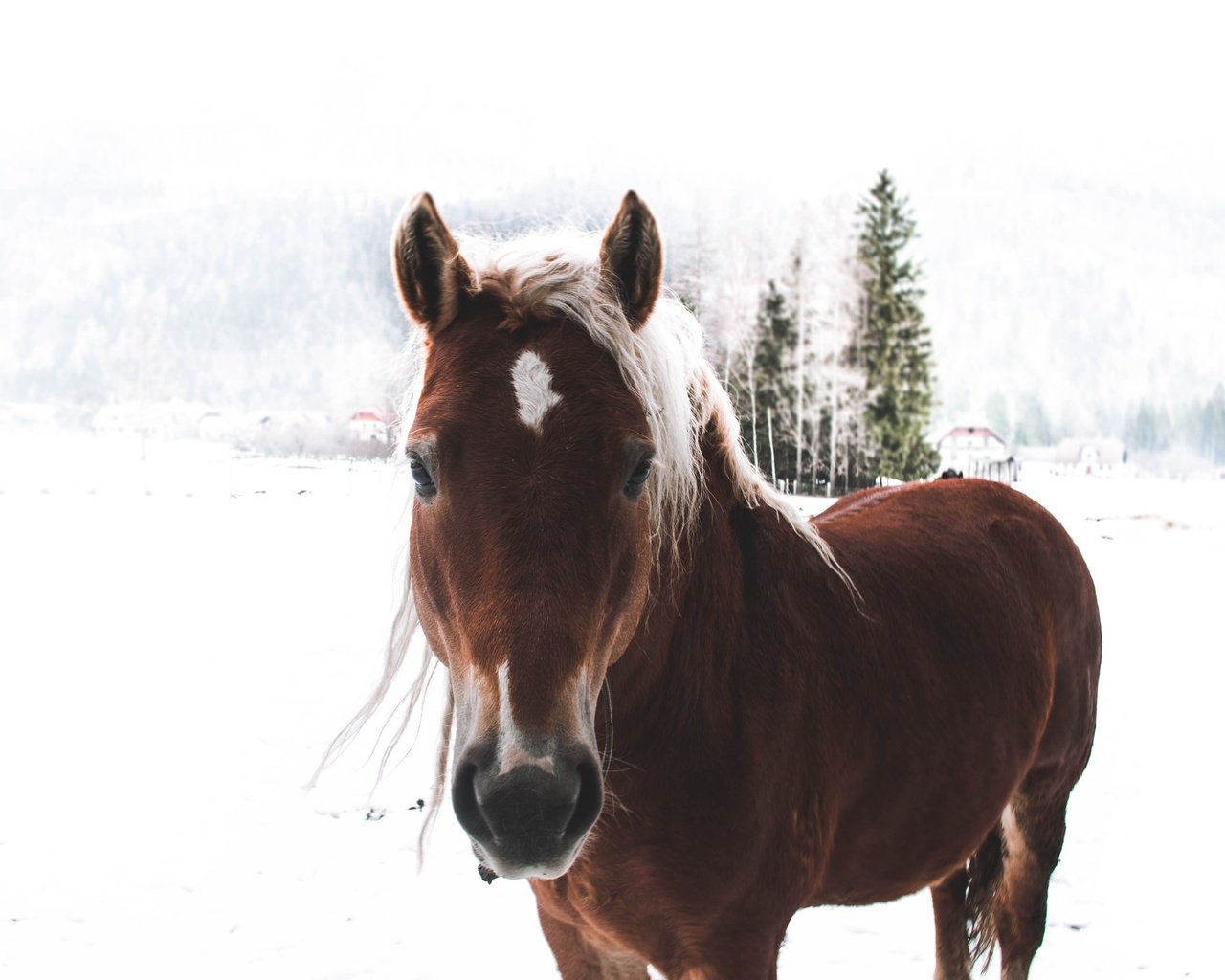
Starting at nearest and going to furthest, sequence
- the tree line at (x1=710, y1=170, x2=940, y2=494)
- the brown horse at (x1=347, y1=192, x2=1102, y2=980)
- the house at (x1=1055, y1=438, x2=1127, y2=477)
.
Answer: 1. the brown horse at (x1=347, y1=192, x2=1102, y2=980)
2. the tree line at (x1=710, y1=170, x2=940, y2=494)
3. the house at (x1=1055, y1=438, x2=1127, y2=477)

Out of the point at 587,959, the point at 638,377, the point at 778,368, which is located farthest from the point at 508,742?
the point at 778,368

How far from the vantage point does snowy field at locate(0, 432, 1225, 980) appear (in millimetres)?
3293

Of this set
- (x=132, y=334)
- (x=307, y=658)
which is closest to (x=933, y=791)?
(x=307, y=658)

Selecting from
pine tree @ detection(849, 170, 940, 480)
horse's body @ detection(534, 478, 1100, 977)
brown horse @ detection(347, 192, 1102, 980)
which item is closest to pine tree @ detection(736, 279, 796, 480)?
pine tree @ detection(849, 170, 940, 480)

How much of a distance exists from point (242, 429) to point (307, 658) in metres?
12.1

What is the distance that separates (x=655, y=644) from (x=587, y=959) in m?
0.80

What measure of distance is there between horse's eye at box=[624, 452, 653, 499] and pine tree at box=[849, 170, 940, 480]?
1653cm

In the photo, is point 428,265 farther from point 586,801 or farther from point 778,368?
point 778,368

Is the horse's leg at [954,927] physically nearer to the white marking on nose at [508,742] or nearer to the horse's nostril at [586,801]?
the horse's nostril at [586,801]

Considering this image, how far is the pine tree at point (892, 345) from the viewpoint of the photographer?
1766cm

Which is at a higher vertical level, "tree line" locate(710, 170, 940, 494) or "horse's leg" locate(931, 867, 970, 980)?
"tree line" locate(710, 170, 940, 494)

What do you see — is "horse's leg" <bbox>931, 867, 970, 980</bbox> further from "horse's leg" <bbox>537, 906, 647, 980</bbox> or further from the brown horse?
"horse's leg" <bbox>537, 906, 647, 980</bbox>

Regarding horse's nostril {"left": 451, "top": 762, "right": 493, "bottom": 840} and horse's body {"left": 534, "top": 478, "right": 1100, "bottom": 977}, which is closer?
horse's nostril {"left": 451, "top": 762, "right": 493, "bottom": 840}

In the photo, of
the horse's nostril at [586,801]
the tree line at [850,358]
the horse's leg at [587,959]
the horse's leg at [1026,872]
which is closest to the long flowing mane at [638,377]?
the horse's leg at [587,959]
